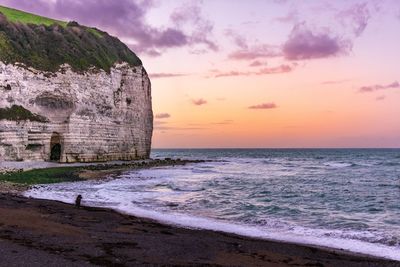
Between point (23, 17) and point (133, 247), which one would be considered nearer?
point (133, 247)

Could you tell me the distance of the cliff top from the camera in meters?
52.4

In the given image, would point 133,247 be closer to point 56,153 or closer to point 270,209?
point 270,209

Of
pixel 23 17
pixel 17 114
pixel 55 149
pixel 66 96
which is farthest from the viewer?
pixel 23 17

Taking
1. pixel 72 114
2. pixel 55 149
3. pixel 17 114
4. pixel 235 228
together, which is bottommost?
pixel 235 228

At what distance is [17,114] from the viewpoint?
47125 millimetres

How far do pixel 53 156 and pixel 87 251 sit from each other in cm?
4575

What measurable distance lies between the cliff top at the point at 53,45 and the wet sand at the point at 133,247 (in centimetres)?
3873

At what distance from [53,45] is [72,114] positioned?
1171 cm

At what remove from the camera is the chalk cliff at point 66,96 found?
158 feet

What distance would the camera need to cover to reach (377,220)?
64.8ft

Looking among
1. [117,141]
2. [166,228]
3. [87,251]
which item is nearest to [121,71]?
[117,141]

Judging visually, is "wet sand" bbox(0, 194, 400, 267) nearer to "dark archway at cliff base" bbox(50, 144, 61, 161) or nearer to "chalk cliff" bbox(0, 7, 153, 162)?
"chalk cliff" bbox(0, 7, 153, 162)

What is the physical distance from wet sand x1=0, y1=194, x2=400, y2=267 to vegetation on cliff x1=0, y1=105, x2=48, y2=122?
31.7 metres

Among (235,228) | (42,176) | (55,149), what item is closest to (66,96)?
(55,149)
